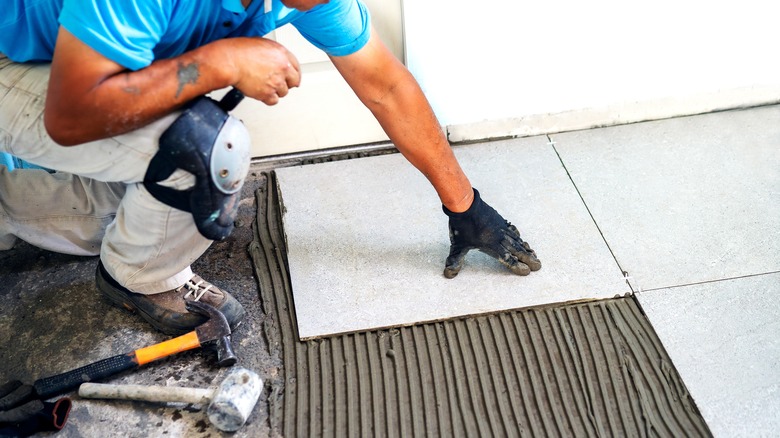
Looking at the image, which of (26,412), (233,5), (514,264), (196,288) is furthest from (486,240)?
(26,412)

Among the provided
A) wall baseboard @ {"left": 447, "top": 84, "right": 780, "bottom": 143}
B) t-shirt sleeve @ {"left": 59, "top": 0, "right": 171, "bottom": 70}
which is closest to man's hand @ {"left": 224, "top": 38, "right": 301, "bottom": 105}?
t-shirt sleeve @ {"left": 59, "top": 0, "right": 171, "bottom": 70}

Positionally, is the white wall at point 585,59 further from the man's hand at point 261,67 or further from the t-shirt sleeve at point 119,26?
the t-shirt sleeve at point 119,26

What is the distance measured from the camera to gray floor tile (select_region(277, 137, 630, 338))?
2.12 metres

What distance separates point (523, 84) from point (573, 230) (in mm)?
537

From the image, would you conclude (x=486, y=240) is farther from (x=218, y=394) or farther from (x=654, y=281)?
(x=218, y=394)

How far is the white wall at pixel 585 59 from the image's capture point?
8.05ft

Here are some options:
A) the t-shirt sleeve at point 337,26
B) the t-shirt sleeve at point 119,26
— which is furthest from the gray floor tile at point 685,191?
the t-shirt sleeve at point 119,26

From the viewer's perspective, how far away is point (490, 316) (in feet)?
6.83

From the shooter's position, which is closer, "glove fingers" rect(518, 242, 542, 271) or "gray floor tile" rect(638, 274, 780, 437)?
"gray floor tile" rect(638, 274, 780, 437)

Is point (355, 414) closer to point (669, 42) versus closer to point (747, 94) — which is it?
point (669, 42)

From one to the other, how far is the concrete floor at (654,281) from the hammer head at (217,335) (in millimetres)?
42

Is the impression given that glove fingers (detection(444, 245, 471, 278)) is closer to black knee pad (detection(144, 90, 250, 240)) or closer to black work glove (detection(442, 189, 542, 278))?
black work glove (detection(442, 189, 542, 278))

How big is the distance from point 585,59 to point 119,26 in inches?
61.0

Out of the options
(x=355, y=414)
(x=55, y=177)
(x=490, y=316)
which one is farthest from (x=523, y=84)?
(x=55, y=177)
